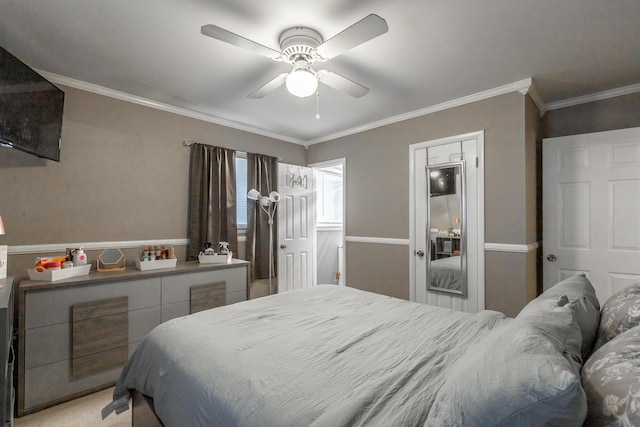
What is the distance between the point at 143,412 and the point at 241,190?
2705 millimetres

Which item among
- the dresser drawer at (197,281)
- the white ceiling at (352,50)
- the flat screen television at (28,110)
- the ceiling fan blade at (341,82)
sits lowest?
the dresser drawer at (197,281)

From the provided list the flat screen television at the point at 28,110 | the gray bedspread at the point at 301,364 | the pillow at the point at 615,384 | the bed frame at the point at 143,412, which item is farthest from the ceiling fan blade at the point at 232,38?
the pillow at the point at 615,384

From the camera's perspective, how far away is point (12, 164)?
2.37 m

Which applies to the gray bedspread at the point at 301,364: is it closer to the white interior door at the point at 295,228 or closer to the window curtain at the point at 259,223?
the window curtain at the point at 259,223

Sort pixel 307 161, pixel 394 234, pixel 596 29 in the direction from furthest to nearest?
pixel 307 161
pixel 394 234
pixel 596 29

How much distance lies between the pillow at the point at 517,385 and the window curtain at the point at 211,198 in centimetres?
309

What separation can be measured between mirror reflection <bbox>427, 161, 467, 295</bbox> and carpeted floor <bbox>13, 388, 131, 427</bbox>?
2.95 metres

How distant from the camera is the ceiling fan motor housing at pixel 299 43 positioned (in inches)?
75.4

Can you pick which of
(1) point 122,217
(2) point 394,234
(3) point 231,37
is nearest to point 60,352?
(1) point 122,217

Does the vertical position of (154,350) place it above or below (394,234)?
below

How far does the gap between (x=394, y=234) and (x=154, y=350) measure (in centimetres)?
276

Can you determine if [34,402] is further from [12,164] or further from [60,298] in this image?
[12,164]

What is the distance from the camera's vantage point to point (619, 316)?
1.12 meters

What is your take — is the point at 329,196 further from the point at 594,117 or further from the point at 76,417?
the point at 76,417
